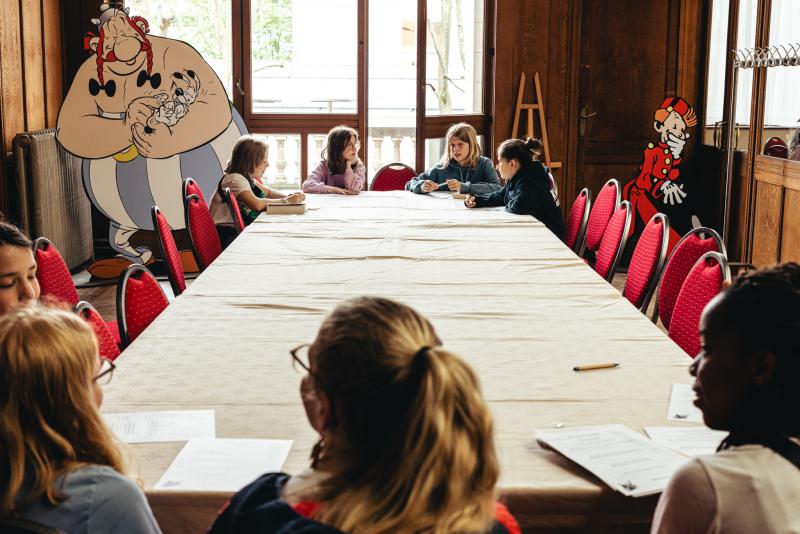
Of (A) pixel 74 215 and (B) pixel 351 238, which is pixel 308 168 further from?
(B) pixel 351 238

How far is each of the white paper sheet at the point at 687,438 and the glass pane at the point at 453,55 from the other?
562 centimetres

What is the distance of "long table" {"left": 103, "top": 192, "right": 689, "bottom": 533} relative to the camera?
5.86 ft

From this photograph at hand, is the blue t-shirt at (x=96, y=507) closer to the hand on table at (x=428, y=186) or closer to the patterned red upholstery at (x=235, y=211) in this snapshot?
the patterned red upholstery at (x=235, y=211)

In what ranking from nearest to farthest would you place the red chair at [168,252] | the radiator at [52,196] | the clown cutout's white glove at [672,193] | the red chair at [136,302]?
1. the red chair at [136,302]
2. the red chair at [168,252]
3. the radiator at [52,196]
4. the clown cutout's white glove at [672,193]

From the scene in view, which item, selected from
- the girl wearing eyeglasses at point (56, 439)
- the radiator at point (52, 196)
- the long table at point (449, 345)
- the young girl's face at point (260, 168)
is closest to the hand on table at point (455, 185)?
the young girl's face at point (260, 168)

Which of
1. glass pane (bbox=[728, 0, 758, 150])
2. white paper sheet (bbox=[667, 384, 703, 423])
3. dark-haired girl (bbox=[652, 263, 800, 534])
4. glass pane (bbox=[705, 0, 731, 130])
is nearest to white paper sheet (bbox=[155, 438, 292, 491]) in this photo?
dark-haired girl (bbox=[652, 263, 800, 534])

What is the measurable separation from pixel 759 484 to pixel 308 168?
21.0 ft

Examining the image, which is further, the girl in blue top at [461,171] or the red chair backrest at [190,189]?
the girl in blue top at [461,171]

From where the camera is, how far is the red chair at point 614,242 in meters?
4.16

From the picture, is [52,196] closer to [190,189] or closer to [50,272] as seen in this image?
[190,189]

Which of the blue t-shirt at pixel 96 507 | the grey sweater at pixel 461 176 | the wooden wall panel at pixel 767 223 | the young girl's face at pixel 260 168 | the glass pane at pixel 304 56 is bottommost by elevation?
the wooden wall panel at pixel 767 223

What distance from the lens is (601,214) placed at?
5.00m

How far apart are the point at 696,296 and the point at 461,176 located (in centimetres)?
325

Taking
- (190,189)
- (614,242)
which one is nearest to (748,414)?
(614,242)
